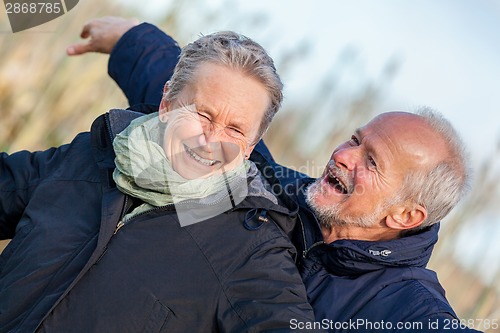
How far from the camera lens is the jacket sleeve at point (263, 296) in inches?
72.2

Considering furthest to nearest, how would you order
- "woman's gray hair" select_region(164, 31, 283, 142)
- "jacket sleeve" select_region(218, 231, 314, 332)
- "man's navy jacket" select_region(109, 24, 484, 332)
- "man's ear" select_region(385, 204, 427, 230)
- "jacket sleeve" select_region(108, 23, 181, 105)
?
1. "jacket sleeve" select_region(108, 23, 181, 105)
2. "man's ear" select_region(385, 204, 427, 230)
3. "woman's gray hair" select_region(164, 31, 283, 142)
4. "man's navy jacket" select_region(109, 24, 484, 332)
5. "jacket sleeve" select_region(218, 231, 314, 332)

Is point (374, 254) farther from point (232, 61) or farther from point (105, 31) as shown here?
point (105, 31)

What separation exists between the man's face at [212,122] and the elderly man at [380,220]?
0.27 meters

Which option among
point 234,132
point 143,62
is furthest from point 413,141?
point 143,62

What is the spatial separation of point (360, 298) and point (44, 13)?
2.12 m

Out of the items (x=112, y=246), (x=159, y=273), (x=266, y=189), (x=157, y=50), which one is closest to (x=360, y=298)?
(x=266, y=189)

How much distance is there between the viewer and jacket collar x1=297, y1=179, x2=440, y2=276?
2.17 meters

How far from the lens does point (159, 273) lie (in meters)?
1.96

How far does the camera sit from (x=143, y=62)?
3014mm

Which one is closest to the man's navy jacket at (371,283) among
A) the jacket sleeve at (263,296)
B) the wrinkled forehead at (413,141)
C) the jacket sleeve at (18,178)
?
the jacket sleeve at (263,296)

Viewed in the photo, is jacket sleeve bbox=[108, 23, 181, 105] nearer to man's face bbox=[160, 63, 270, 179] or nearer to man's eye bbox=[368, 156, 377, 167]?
man's face bbox=[160, 63, 270, 179]

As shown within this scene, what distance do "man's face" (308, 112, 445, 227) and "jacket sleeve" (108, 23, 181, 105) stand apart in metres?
0.88

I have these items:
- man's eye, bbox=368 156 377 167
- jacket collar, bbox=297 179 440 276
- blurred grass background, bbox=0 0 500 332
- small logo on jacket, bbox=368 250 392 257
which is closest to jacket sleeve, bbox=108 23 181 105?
blurred grass background, bbox=0 0 500 332

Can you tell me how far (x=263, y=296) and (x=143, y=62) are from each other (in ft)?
4.78
